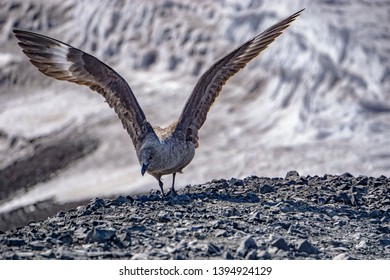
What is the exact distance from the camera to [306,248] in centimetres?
926

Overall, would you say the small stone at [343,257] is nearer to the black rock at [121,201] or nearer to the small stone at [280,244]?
the small stone at [280,244]

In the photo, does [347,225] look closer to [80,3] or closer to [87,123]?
[87,123]

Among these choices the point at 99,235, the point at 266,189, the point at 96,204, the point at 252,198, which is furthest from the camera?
the point at 266,189

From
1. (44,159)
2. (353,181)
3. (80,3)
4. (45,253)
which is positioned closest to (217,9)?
(80,3)

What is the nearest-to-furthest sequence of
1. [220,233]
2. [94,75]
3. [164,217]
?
[220,233], [164,217], [94,75]

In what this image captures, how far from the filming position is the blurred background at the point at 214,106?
2022 cm

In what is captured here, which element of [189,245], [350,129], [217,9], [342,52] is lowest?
[189,245]

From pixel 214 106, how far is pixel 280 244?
14.9 metres

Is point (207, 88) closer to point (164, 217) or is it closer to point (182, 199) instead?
point (182, 199)

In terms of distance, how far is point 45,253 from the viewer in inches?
347

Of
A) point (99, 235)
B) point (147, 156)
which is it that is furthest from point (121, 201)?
point (99, 235)

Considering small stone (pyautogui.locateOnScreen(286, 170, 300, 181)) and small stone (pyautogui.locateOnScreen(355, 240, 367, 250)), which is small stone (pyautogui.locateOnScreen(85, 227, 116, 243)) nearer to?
small stone (pyautogui.locateOnScreen(355, 240, 367, 250))

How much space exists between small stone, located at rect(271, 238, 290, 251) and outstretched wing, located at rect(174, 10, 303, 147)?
298cm

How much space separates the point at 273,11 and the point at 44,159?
5.79m
